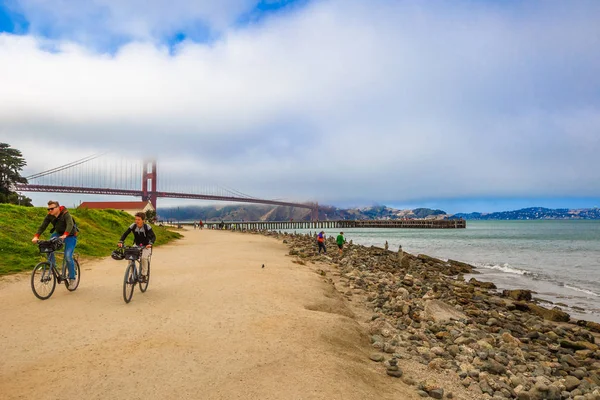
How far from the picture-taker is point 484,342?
26.9 ft

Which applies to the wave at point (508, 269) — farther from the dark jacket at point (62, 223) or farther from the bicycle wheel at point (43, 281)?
the bicycle wheel at point (43, 281)

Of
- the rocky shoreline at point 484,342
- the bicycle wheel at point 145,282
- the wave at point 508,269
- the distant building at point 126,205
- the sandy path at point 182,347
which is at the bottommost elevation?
the wave at point 508,269

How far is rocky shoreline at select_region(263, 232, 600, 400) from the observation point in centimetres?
620

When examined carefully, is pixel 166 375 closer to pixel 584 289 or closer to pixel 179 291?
pixel 179 291

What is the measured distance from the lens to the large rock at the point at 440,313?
33.6ft

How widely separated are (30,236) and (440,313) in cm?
1714

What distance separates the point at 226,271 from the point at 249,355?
8672mm

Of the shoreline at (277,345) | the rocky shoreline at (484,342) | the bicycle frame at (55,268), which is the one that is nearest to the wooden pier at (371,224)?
the rocky shoreline at (484,342)

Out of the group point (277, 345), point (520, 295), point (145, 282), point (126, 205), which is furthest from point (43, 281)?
point (126, 205)

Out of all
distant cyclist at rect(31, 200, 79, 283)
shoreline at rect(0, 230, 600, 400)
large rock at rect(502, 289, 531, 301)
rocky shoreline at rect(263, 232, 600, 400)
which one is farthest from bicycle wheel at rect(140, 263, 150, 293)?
large rock at rect(502, 289, 531, 301)

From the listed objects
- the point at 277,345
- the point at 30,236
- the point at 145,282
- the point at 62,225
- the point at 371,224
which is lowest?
the point at 371,224

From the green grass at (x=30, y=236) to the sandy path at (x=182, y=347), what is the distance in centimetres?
412

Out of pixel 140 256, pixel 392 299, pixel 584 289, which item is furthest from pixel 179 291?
pixel 584 289

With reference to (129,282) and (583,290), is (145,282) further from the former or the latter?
(583,290)
